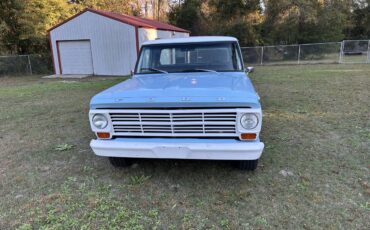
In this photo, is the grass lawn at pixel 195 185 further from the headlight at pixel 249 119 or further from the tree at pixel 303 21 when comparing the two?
the tree at pixel 303 21

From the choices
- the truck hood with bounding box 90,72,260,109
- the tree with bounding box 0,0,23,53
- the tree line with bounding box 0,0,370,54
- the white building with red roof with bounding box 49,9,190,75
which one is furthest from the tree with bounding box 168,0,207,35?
the truck hood with bounding box 90,72,260,109

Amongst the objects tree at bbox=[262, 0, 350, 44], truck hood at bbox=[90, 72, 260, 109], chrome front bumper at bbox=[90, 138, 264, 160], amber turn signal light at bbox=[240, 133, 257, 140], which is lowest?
chrome front bumper at bbox=[90, 138, 264, 160]

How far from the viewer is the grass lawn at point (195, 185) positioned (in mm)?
2889

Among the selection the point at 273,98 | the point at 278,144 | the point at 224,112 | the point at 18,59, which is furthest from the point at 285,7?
the point at 224,112

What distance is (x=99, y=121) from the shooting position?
11.0 ft

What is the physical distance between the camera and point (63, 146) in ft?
16.3

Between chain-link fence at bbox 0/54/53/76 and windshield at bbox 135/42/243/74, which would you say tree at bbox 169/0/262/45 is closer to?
chain-link fence at bbox 0/54/53/76

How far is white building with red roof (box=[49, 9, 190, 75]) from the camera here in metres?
16.4

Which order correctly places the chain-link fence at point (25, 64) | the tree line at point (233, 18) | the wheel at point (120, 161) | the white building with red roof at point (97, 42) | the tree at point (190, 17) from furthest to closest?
1. the tree at point (190, 17)
2. the tree line at point (233, 18)
3. the chain-link fence at point (25, 64)
4. the white building with red roof at point (97, 42)
5. the wheel at point (120, 161)

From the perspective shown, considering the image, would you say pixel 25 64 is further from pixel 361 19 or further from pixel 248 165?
pixel 361 19

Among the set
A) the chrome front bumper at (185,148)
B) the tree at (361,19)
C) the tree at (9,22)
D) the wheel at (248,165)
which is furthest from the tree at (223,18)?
the chrome front bumper at (185,148)

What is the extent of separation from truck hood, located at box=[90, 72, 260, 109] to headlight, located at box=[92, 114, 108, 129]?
0.11 metres

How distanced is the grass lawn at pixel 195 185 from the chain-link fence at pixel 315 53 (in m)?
16.3

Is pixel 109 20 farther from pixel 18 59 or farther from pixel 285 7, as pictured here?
pixel 285 7
